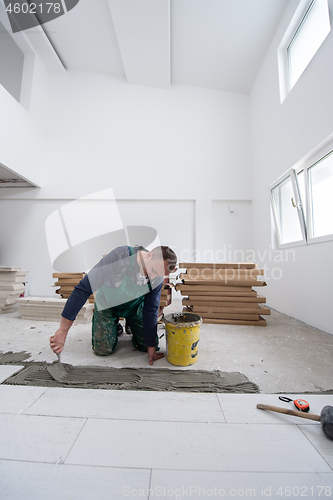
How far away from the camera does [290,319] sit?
3.07m

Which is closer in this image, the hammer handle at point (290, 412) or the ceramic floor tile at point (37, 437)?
the ceramic floor tile at point (37, 437)

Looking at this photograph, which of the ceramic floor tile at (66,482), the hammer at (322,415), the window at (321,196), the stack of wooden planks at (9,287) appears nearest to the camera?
the ceramic floor tile at (66,482)

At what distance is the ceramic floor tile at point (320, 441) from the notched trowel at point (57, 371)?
1.33 metres

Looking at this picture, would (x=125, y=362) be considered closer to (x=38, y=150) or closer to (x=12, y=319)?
(x=12, y=319)

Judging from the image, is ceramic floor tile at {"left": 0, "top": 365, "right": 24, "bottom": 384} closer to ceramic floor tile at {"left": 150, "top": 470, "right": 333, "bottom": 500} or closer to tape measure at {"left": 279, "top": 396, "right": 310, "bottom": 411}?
ceramic floor tile at {"left": 150, "top": 470, "right": 333, "bottom": 500}

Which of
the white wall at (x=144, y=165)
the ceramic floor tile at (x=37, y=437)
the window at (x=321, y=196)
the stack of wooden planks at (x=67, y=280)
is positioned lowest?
the ceramic floor tile at (x=37, y=437)

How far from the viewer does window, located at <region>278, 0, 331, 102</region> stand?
8.96ft

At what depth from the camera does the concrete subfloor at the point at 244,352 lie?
154cm

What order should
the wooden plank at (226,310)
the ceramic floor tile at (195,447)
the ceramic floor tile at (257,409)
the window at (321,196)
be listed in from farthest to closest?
the wooden plank at (226,310) < the window at (321,196) < the ceramic floor tile at (257,409) < the ceramic floor tile at (195,447)

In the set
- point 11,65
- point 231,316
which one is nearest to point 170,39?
point 11,65

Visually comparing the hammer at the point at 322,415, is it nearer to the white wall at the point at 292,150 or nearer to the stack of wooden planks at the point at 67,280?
the white wall at the point at 292,150

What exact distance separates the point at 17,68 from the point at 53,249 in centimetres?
360

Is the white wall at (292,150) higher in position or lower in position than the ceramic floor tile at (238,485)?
higher

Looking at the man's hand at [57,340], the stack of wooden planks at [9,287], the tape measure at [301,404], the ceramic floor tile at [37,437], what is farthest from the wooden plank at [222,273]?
the stack of wooden planks at [9,287]
